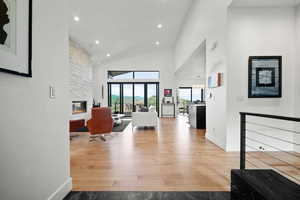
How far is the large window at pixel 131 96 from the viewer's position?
10539 millimetres

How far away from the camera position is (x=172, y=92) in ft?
33.8

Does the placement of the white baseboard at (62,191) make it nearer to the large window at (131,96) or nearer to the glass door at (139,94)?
the large window at (131,96)

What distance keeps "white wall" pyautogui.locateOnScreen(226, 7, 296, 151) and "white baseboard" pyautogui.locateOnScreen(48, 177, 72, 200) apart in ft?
10.2

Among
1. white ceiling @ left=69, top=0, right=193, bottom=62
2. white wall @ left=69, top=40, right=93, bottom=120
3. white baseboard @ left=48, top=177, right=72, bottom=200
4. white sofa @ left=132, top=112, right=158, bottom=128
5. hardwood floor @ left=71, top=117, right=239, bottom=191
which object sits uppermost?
white ceiling @ left=69, top=0, right=193, bottom=62

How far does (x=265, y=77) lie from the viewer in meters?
3.19

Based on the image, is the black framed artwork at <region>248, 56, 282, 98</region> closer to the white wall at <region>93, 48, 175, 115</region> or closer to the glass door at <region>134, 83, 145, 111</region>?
the white wall at <region>93, 48, 175, 115</region>

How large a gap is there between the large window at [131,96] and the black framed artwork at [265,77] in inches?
294

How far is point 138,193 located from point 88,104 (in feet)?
24.5

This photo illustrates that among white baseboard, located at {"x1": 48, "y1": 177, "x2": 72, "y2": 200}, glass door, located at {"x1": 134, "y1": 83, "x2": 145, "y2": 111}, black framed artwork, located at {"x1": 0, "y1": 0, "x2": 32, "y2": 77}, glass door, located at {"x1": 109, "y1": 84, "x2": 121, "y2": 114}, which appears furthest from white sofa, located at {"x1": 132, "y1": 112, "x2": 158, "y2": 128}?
glass door, located at {"x1": 109, "y1": 84, "x2": 121, "y2": 114}

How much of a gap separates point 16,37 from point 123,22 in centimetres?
582

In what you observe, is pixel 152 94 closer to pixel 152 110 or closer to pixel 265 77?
pixel 152 110

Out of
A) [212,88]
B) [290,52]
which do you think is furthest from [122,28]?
[290,52]

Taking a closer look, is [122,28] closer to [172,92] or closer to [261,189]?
[172,92]

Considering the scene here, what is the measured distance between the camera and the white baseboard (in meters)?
1.57
